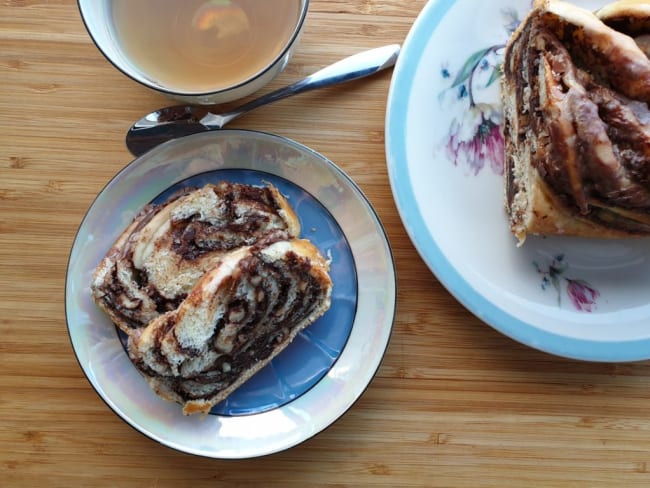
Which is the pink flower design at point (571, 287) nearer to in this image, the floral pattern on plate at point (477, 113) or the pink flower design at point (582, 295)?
the pink flower design at point (582, 295)

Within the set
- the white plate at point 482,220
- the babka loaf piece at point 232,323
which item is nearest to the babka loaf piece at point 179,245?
the babka loaf piece at point 232,323

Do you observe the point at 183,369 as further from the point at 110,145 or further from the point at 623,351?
the point at 623,351

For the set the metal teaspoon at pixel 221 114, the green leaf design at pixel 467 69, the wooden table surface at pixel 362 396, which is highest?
the green leaf design at pixel 467 69

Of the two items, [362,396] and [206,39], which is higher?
[206,39]

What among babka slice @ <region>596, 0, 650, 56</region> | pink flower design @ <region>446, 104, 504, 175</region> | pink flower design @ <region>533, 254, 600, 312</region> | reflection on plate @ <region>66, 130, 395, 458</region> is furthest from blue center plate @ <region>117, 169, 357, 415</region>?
babka slice @ <region>596, 0, 650, 56</region>

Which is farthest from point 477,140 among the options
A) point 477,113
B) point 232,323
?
point 232,323

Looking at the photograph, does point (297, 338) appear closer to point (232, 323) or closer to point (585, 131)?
point (232, 323)
